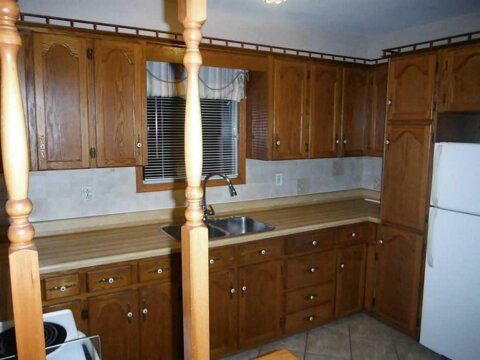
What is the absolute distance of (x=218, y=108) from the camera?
3066 mm

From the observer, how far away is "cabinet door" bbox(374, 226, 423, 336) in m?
2.76

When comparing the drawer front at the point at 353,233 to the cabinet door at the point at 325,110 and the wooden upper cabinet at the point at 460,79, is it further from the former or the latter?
the wooden upper cabinet at the point at 460,79

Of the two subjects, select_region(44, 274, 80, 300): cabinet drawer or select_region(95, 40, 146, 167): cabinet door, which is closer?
select_region(44, 274, 80, 300): cabinet drawer

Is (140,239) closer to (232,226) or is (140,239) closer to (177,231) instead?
(177,231)

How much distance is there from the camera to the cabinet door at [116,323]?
2.08 meters

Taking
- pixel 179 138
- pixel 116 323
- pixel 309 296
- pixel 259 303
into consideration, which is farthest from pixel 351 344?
pixel 179 138

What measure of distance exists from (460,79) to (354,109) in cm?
102

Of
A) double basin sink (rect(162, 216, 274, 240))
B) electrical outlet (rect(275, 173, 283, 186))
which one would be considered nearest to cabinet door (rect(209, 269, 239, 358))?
double basin sink (rect(162, 216, 274, 240))

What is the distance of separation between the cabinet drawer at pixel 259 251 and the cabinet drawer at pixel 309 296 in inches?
15.4

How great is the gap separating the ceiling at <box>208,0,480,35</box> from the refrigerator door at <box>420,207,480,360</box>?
5.04 feet

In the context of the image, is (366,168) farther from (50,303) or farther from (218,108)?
(50,303)

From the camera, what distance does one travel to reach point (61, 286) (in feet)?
6.45

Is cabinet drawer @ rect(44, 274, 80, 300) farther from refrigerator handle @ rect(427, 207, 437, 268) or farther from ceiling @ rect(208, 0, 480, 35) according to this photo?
refrigerator handle @ rect(427, 207, 437, 268)

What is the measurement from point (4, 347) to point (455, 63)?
9.18 feet
